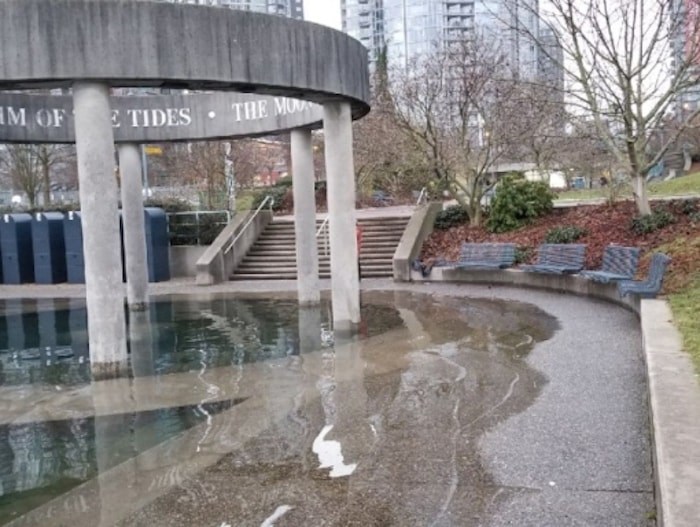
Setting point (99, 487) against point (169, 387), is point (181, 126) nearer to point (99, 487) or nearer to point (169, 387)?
point (169, 387)

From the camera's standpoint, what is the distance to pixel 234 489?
520 cm

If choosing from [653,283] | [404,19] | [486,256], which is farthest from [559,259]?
[404,19]

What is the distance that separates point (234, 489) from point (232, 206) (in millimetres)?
24108

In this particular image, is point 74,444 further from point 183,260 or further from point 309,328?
point 183,260

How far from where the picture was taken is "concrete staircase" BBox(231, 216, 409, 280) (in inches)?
793

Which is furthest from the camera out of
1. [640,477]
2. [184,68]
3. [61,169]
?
[61,169]

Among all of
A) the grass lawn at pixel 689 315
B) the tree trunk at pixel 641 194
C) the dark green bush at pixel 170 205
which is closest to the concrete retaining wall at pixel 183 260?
the dark green bush at pixel 170 205

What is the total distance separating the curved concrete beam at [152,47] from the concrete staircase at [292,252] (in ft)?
32.4

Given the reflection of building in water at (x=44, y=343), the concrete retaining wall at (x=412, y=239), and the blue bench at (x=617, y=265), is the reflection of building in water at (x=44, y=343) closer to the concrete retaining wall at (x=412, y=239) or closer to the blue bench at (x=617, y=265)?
the concrete retaining wall at (x=412, y=239)

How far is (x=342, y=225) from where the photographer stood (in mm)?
12070

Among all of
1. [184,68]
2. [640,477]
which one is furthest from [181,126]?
[640,477]

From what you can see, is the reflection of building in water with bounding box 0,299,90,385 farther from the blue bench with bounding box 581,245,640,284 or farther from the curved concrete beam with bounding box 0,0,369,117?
the blue bench with bounding box 581,245,640,284

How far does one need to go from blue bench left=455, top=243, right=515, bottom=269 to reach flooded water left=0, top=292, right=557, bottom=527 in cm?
402

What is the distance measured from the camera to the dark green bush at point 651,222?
16.0 m
